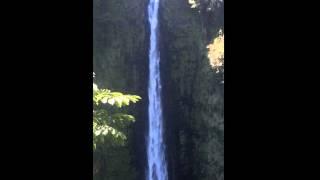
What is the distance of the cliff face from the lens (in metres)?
14.7

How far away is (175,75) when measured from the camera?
1540 cm

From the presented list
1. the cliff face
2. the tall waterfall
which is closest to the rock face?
the cliff face

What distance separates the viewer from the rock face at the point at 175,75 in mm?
14625

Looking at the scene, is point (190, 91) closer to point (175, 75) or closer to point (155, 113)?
point (175, 75)

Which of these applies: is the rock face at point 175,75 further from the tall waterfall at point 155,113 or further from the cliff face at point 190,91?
the tall waterfall at point 155,113

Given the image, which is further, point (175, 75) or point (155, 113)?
point (175, 75)

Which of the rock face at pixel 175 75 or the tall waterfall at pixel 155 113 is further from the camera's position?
the tall waterfall at pixel 155 113

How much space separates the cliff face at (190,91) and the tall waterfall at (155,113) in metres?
0.19

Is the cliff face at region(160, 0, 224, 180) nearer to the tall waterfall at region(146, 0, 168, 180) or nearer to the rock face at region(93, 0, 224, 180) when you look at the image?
the rock face at region(93, 0, 224, 180)

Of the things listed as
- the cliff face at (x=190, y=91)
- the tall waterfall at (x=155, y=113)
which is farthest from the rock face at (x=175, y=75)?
the tall waterfall at (x=155, y=113)

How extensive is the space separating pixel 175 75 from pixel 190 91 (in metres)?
0.64

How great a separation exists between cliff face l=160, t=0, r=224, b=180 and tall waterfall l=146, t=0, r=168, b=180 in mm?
192

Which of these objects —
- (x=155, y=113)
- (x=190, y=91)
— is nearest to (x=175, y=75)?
(x=190, y=91)
